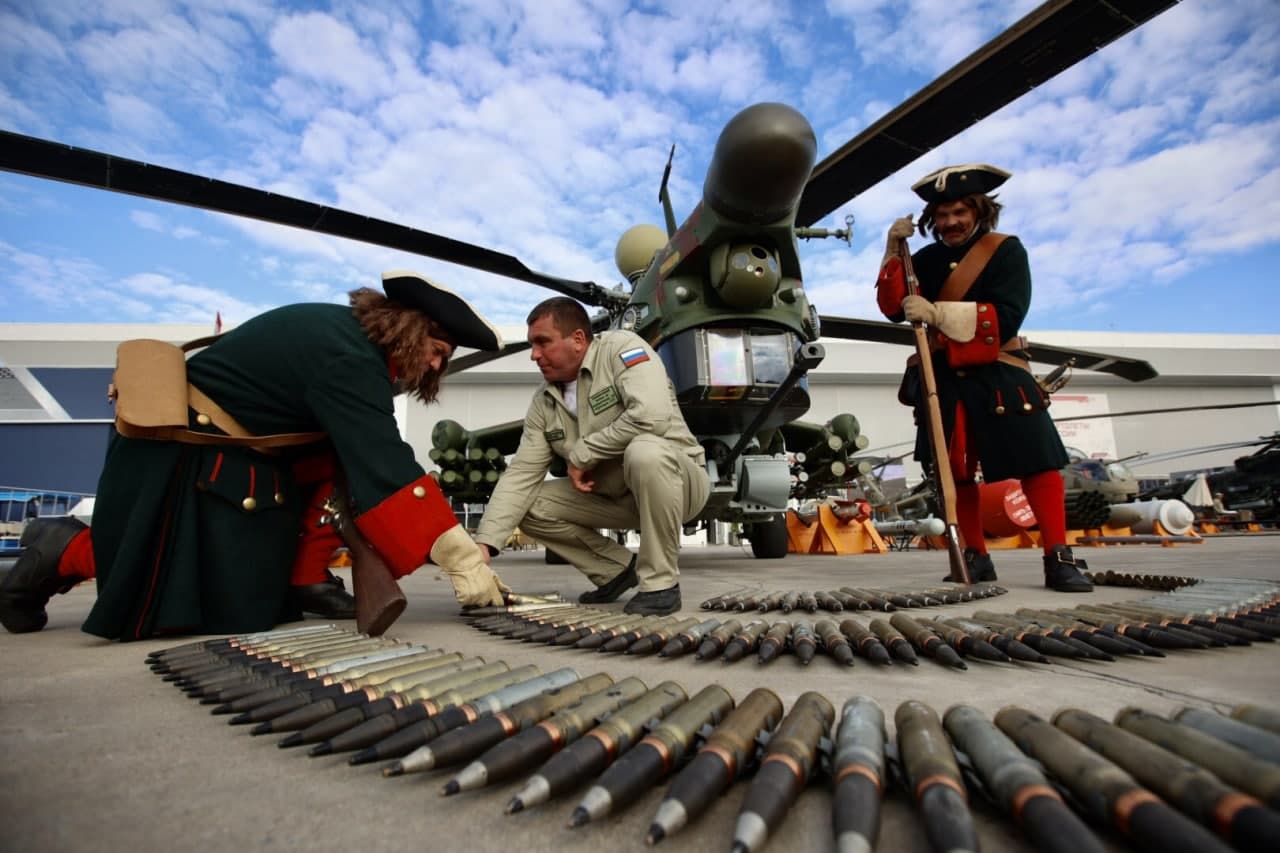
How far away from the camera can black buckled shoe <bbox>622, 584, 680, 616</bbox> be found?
2.97 meters

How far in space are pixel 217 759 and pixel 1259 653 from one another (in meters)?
2.73

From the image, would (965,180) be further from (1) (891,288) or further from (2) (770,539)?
(2) (770,539)

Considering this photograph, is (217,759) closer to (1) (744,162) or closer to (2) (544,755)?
(2) (544,755)

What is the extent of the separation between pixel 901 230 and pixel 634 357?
2.05 metres

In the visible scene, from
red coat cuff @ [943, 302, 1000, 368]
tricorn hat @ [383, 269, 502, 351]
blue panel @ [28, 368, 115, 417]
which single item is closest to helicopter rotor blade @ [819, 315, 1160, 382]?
red coat cuff @ [943, 302, 1000, 368]

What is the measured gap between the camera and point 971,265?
386cm

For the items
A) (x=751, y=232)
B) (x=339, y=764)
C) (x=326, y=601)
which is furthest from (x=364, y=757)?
(x=751, y=232)

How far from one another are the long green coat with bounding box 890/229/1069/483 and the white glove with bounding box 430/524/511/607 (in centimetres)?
283

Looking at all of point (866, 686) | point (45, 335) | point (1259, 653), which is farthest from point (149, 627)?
point (45, 335)

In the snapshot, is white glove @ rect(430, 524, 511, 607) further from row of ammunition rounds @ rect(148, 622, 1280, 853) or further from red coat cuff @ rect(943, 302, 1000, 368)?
red coat cuff @ rect(943, 302, 1000, 368)

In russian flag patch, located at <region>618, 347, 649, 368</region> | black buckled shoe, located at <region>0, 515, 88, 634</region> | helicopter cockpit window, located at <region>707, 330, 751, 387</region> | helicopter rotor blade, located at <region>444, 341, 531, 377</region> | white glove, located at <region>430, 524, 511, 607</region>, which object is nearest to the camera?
white glove, located at <region>430, 524, 511, 607</region>

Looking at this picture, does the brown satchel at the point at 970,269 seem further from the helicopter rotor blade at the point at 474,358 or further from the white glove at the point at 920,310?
the helicopter rotor blade at the point at 474,358

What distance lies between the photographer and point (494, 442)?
29.8 feet

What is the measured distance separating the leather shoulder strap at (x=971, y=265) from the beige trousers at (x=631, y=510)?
1919 mm
